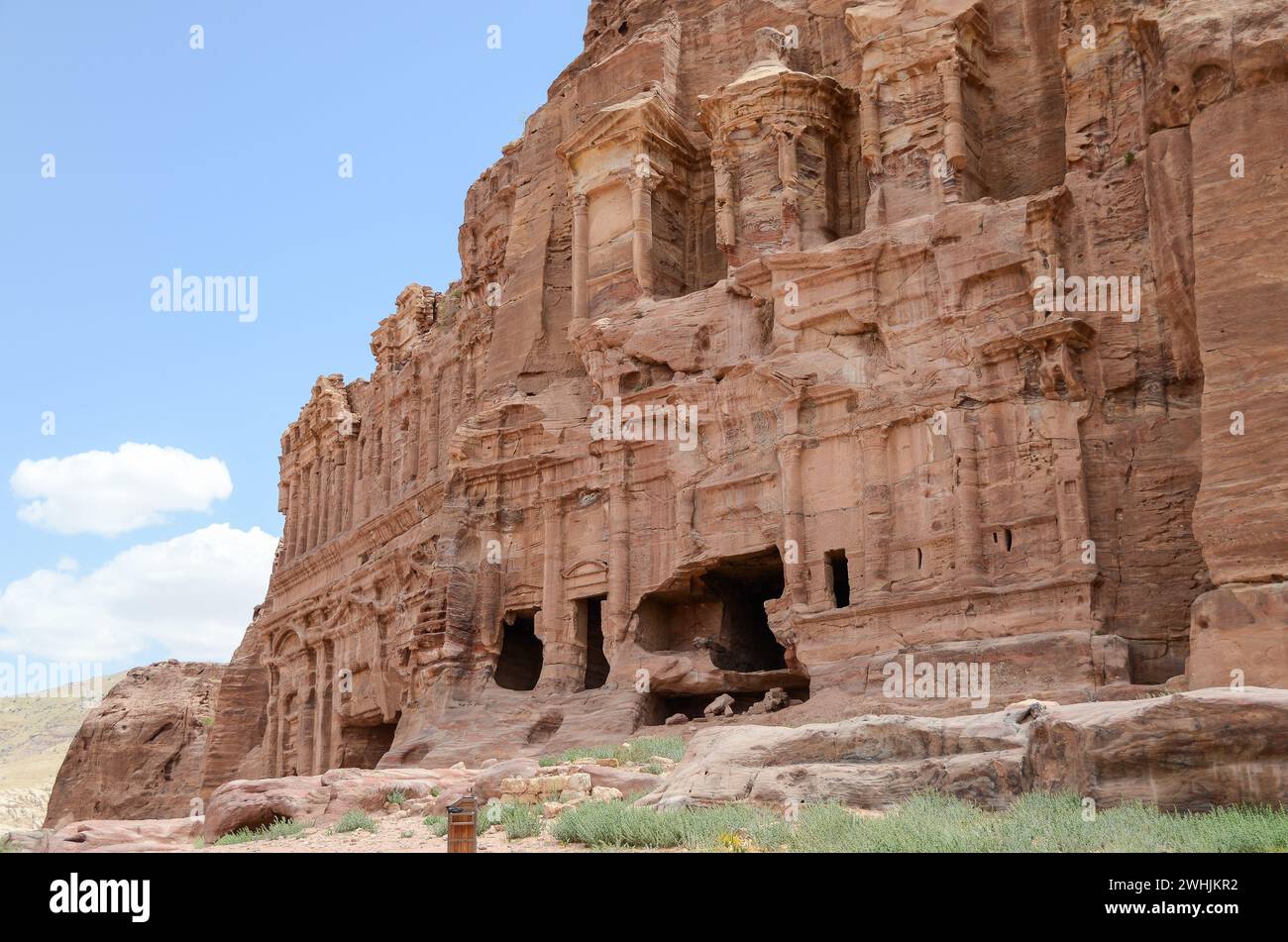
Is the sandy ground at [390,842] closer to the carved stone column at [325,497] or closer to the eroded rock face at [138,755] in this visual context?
the carved stone column at [325,497]

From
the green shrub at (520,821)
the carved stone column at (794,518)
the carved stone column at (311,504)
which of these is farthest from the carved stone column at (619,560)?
the carved stone column at (311,504)

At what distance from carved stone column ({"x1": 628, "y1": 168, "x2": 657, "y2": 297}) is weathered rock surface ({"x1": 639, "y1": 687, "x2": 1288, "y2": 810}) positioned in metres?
18.3

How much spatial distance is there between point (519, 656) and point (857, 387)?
11351 mm

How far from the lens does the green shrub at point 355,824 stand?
1705cm

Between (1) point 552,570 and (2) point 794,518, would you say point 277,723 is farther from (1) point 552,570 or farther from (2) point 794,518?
(2) point 794,518

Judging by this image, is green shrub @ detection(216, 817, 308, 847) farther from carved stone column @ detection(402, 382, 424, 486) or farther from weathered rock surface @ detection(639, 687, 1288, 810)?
carved stone column @ detection(402, 382, 424, 486)

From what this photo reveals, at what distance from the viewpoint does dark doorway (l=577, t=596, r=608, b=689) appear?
30312 mm

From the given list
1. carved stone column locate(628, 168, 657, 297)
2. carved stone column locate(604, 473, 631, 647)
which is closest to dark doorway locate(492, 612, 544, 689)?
carved stone column locate(604, 473, 631, 647)

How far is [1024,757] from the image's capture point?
12.7 metres

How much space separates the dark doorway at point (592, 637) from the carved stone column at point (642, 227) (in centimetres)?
743
